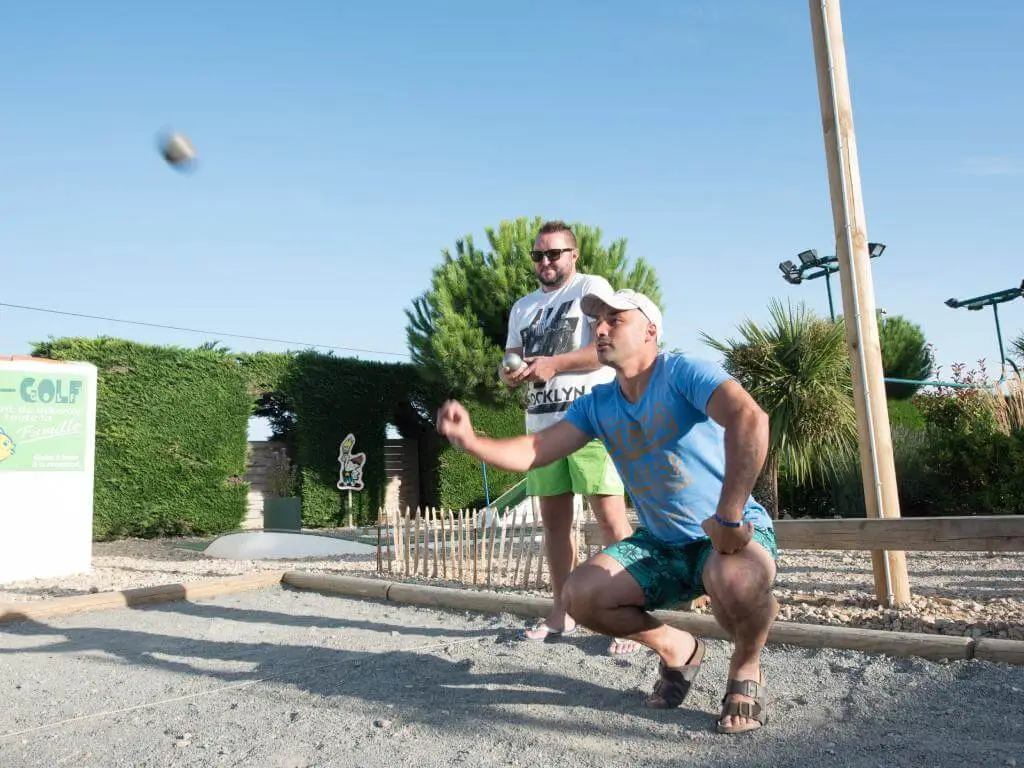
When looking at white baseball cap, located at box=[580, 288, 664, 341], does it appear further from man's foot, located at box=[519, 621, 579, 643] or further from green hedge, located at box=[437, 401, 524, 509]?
green hedge, located at box=[437, 401, 524, 509]

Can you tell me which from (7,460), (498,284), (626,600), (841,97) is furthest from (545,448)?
(498,284)

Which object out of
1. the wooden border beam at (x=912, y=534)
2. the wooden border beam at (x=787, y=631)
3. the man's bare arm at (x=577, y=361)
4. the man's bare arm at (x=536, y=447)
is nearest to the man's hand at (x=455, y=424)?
the man's bare arm at (x=536, y=447)

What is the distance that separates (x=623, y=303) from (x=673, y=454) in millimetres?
492

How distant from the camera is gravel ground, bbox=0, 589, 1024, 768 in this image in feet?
7.25

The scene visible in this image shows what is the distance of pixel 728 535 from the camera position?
7.50 ft

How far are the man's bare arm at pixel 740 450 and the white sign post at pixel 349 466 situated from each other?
42.0 ft

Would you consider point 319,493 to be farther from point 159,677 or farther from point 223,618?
point 159,677

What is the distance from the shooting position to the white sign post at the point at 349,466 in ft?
48.0

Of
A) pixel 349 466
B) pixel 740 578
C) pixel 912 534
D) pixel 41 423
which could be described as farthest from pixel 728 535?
pixel 349 466

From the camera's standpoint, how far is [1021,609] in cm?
434

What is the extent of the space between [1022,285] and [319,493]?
12.3 m

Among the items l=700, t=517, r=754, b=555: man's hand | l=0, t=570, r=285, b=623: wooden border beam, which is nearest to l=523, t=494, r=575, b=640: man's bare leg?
l=700, t=517, r=754, b=555: man's hand

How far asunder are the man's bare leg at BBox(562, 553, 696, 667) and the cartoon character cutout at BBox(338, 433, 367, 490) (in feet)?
40.6

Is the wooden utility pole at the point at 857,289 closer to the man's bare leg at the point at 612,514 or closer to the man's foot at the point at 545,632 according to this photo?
the man's bare leg at the point at 612,514
